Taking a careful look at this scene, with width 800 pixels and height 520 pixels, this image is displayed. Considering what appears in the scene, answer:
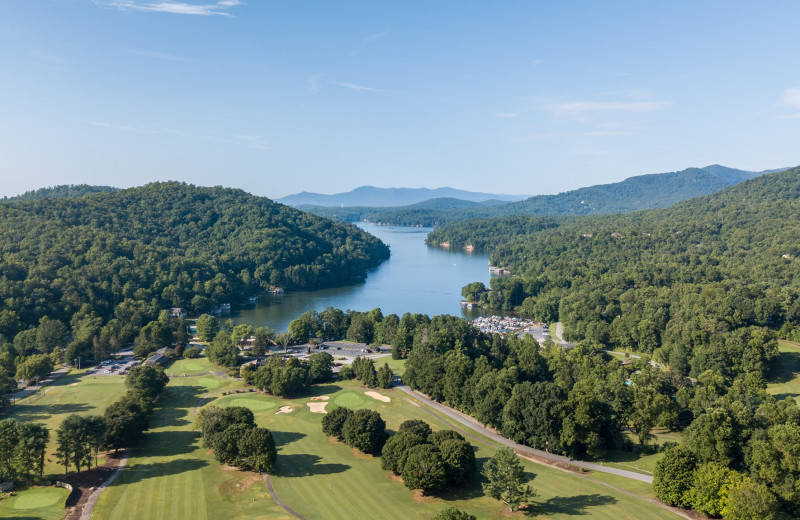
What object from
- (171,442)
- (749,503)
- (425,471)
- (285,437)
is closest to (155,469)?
(171,442)

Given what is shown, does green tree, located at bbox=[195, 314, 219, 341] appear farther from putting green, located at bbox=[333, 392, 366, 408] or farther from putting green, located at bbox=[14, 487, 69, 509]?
putting green, located at bbox=[14, 487, 69, 509]

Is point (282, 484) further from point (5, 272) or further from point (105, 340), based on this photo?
point (5, 272)

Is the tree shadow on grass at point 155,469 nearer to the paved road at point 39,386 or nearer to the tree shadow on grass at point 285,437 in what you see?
the tree shadow on grass at point 285,437

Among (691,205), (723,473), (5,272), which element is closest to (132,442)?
(723,473)

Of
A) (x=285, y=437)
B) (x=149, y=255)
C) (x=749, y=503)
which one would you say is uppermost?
(x=149, y=255)

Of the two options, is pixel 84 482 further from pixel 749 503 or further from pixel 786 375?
pixel 786 375
